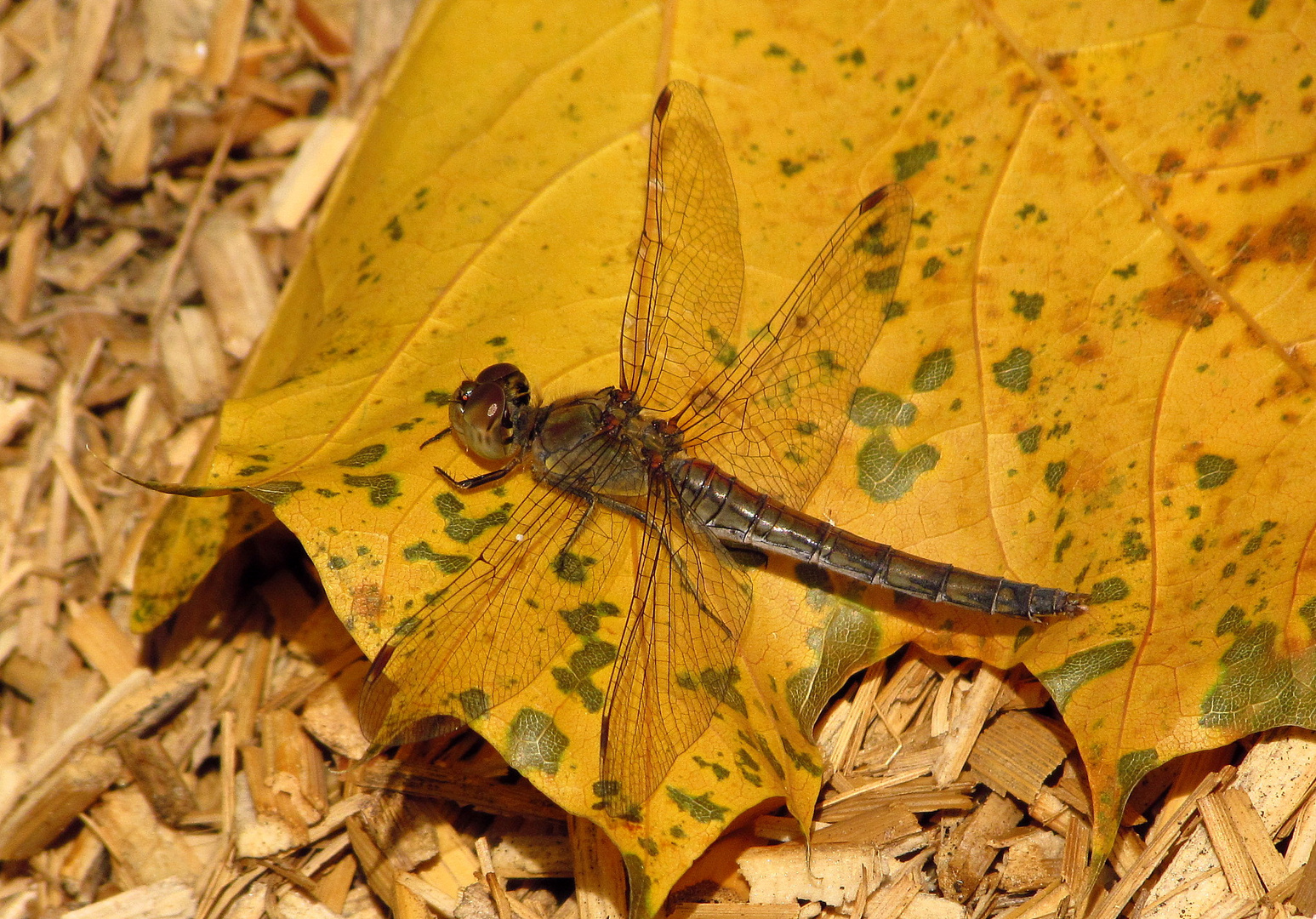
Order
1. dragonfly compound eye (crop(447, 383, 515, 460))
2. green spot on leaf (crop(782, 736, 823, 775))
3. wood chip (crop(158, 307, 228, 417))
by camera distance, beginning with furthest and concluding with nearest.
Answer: wood chip (crop(158, 307, 228, 417)), dragonfly compound eye (crop(447, 383, 515, 460)), green spot on leaf (crop(782, 736, 823, 775))

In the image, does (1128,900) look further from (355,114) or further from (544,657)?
(355,114)

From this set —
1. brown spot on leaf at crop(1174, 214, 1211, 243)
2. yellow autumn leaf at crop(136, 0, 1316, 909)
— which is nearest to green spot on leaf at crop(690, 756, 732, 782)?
yellow autumn leaf at crop(136, 0, 1316, 909)

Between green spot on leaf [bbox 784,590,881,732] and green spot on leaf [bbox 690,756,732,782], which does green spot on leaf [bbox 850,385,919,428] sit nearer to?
green spot on leaf [bbox 784,590,881,732]

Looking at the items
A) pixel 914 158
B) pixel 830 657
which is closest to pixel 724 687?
pixel 830 657

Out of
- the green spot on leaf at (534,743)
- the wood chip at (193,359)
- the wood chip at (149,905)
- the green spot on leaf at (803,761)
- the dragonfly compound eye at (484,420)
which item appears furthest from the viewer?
the wood chip at (193,359)

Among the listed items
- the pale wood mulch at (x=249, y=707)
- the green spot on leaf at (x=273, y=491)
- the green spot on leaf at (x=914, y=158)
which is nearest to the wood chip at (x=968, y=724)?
the pale wood mulch at (x=249, y=707)

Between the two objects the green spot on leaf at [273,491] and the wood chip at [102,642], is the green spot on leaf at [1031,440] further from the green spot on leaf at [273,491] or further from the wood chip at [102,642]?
the wood chip at [102,642]
